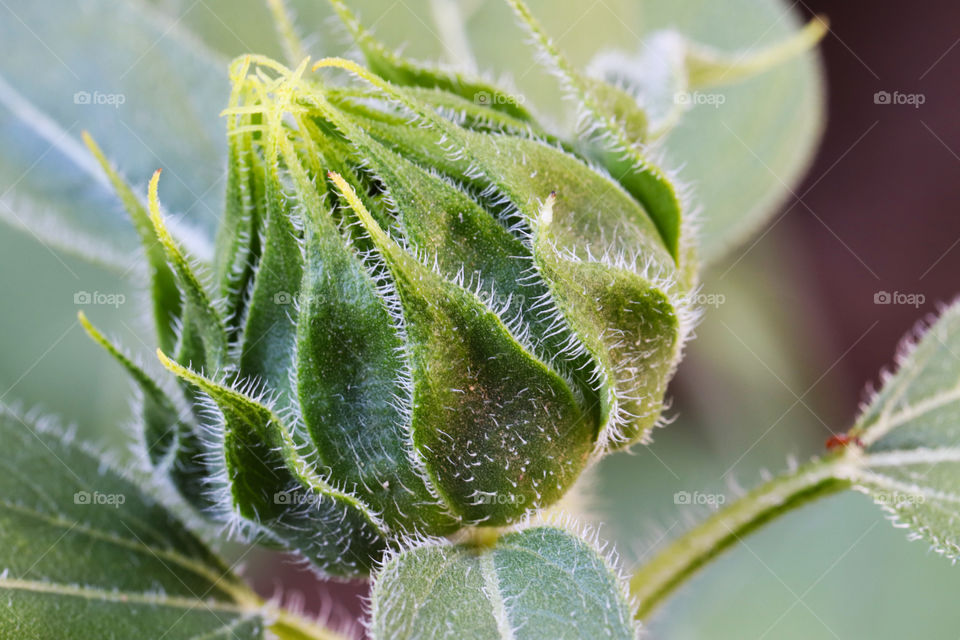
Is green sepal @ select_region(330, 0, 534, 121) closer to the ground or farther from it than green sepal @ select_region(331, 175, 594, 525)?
farther from it

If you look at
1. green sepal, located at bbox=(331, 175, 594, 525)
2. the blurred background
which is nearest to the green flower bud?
green sepal, located at bbox=(331, 175, 594, 525)

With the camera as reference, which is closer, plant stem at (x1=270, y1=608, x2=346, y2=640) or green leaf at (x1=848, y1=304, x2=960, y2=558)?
green leaf at (x1=848, y1=304, x2=960, y2=558)

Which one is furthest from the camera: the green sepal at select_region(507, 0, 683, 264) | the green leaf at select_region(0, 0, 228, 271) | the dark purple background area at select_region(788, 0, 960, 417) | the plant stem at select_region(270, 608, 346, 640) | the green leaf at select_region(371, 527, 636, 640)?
the dark purple background area at select_region(788, 0, 960, 417)

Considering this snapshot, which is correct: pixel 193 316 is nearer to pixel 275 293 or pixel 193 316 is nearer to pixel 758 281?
pixel 275 293

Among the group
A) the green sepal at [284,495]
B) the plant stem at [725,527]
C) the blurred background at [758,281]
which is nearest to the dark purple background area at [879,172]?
the blurred background at [758,281]

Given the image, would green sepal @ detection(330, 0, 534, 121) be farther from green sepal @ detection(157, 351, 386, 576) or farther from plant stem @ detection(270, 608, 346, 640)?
plant stem @ detection(270, 608, 346, 640)

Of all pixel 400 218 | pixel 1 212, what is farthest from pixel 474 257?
pixel 1 212

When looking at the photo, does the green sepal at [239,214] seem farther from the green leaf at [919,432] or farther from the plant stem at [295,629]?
the green leaf at [919,432]
